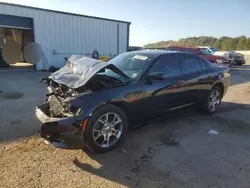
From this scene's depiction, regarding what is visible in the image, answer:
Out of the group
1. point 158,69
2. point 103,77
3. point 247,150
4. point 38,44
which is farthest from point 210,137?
point 38,44

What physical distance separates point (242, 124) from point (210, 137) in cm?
124

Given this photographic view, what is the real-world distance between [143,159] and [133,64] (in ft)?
5.86

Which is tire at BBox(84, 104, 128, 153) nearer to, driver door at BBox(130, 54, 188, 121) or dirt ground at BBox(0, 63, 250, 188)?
dirt ground at BBox(0, 63, 250, 188)

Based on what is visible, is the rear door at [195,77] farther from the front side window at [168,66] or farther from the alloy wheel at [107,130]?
the alloy wheel at [107,130]

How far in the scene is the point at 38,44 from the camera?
12727 millimetres

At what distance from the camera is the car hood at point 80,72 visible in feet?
10.2

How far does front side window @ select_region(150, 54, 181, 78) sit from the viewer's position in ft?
13.0

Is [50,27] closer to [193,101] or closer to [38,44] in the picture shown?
[38,44]

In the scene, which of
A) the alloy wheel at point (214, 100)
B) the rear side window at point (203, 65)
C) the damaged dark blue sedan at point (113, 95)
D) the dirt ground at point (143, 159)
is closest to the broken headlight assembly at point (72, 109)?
the damaged dark blue sedan at point (113, 95)

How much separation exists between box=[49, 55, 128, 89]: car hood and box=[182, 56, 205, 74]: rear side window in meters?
1.65

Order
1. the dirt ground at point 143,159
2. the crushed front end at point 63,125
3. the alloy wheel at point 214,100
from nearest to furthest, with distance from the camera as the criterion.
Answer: the dirt ground at point 143,159 → the crushed front end at point 63,125 → the alloy wheel at point 214,100

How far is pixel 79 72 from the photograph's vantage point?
11.1 feet

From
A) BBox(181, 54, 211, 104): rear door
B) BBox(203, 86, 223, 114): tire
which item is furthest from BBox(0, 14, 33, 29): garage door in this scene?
BBox(203, 86, 223, 114): tire

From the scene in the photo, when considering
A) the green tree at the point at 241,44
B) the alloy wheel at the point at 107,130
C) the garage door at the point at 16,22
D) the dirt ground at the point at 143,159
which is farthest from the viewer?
the green tree at the point at 241,44
